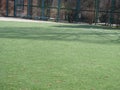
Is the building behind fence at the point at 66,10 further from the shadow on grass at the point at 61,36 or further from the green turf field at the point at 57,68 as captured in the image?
the green turf field at the point at 57,68

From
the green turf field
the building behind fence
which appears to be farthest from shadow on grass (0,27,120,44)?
the building behind fence

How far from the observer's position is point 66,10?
28125mm

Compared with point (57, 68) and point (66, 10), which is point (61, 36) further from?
point (66, 10)

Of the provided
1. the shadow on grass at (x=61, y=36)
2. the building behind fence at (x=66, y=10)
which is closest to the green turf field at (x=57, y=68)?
the shadow on grass at (x=61, y=36)

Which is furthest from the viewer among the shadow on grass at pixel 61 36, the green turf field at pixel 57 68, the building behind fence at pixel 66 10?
the building behind fence at pixel 66 10

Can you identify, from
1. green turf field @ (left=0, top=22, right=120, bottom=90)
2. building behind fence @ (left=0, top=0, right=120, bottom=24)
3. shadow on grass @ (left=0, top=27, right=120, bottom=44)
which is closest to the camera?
green turf field @ (left=0, top=22, right=120, bottom=90)

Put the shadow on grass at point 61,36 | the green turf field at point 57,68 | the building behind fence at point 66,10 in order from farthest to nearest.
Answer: the building behind fence at point 66,10 → the shadow on grass at point 61,36 → the green turf field at point 57,68

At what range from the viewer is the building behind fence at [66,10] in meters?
26.6

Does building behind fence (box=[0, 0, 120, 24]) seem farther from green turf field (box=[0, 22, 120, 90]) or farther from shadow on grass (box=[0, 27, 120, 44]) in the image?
green turf field (box=[0, 22, 120, 90])

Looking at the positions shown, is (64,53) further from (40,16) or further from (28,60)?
(40,16)

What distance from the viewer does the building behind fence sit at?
26.6 meters

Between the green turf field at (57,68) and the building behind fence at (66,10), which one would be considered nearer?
the green turf field at (57,68)

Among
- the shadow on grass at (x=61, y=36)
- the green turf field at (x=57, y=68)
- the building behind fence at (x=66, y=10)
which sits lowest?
the green turf field at (x=57, y=68)

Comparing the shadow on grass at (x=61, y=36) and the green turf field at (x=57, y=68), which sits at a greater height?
the shadow on grass at (x=61, y=36)
